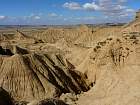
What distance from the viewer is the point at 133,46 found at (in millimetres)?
40000

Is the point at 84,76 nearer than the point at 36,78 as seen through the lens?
No

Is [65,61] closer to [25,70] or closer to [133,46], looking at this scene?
[25,70]

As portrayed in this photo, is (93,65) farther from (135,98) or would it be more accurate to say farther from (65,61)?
(135,98)

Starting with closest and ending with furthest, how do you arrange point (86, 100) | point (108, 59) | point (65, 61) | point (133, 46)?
1. point (86, 100)
2. point (133, 46)
3. point (108, 59)
4. point (65, 61)

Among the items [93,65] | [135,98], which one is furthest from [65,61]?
[135,98]

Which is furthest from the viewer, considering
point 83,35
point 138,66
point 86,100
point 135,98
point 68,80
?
point 83,35

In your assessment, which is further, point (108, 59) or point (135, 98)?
point (108, 59)

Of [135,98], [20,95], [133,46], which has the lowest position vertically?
[20,95]

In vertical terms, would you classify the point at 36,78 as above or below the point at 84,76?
above

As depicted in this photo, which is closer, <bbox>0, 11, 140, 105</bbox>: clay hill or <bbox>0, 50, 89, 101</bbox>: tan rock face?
<bbox>0, 11, 140, 105</bbox>: clay hill

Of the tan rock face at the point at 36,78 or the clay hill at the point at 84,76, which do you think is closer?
the clay hill at the point at 84,76

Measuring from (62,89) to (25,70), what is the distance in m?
5.32

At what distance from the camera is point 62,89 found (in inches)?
1847

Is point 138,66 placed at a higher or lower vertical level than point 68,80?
higher
